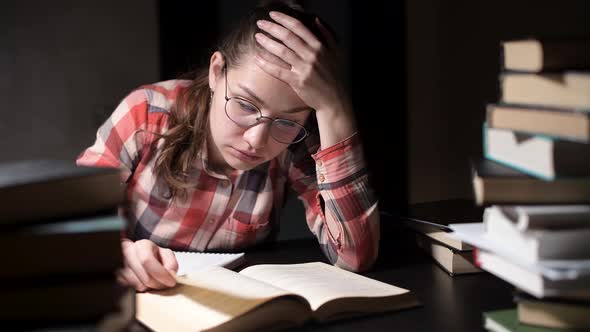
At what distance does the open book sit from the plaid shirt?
0.37 metres

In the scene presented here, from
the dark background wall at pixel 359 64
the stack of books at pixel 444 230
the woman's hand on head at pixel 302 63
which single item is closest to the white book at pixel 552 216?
the stack of books at pixel 444 230

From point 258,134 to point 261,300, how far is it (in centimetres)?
51

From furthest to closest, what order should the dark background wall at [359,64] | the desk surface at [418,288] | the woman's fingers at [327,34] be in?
1. the dark background wall at [359,64]
2. the woman's fingers at [327,34]
3. the desk surface at [418,288]

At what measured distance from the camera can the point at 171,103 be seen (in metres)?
1.57

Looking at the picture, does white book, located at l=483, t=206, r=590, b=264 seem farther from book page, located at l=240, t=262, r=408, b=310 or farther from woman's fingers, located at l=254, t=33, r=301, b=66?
woman's fingers, located at l=254, t=33, r=301, b=66

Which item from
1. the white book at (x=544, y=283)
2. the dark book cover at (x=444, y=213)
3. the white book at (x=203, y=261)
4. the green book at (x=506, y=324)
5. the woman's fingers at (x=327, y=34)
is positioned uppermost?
the woman's fingers at (x=327, y=34)

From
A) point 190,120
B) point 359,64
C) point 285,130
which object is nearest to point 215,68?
point 190,120

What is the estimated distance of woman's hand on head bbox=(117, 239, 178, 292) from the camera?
1006mm

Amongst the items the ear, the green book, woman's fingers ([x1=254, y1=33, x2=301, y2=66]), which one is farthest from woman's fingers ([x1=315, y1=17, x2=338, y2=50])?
the green book

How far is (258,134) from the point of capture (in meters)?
1.30

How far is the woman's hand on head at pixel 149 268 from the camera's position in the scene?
3.30ft

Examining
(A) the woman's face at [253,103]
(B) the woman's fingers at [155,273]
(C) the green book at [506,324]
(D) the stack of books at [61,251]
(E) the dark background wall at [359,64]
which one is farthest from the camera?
(E) the dark background wall at [359,64]

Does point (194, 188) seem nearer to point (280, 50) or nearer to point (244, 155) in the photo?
point (244, 155)

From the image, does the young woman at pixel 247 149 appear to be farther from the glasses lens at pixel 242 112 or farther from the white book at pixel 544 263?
the white book at pixel 544 263
